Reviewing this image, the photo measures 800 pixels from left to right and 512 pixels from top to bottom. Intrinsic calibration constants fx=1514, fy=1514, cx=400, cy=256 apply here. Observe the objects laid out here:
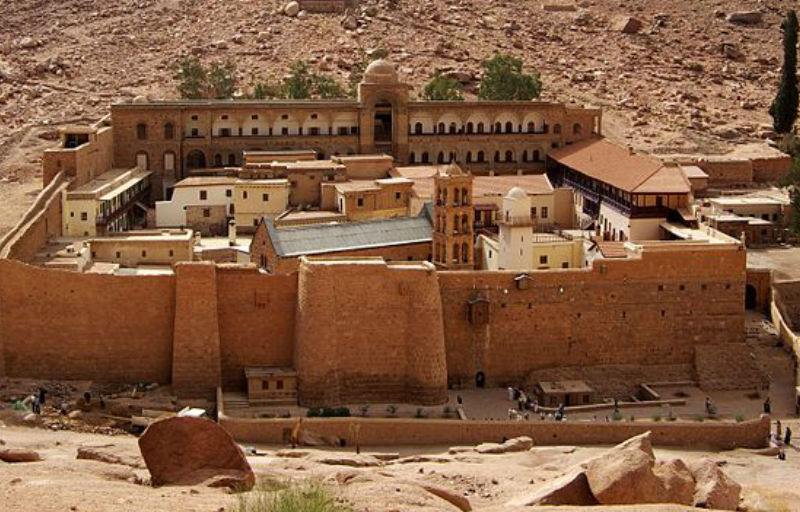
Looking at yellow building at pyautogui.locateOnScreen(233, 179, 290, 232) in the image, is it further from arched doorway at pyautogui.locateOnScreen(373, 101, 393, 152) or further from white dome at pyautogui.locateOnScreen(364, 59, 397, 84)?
white dome at pyautogui.locateOnScreen(364, 59, 397, 84)

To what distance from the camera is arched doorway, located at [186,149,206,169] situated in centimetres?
5919

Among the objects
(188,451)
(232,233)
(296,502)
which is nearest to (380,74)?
(232,233)

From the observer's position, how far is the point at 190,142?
58969 mm

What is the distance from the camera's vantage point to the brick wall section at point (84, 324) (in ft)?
127

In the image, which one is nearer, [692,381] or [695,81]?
[692,381]

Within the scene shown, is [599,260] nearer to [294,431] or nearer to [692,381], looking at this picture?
[692,381]

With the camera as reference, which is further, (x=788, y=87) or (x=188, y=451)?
(x=788, y=87)

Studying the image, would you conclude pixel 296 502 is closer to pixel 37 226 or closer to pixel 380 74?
pixel 37 226

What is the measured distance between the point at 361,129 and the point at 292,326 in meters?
21.7

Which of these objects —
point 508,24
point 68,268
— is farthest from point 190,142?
point 508,24

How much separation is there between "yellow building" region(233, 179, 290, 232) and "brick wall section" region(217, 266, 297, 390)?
44.6ft

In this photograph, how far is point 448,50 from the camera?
77562 mm

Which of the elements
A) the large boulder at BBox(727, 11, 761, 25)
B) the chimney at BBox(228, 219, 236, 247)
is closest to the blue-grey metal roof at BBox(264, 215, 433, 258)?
the chimney at BBox(228, 219, 236, 247)

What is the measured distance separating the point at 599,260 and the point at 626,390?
3.62 metres
